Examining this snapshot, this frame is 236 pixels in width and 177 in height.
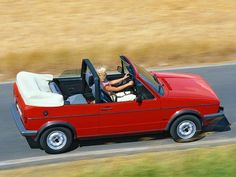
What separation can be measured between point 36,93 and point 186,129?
3.03 m

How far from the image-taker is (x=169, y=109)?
38.2 ft

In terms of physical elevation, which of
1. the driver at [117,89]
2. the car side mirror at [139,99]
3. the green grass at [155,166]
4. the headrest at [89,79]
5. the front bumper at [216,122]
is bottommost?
the green grass at [155,166]

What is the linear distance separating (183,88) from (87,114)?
2.10m

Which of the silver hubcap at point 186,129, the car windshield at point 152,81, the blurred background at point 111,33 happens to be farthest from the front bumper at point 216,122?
the blurred background at point 111,33

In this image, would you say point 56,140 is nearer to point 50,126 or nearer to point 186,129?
point 50,126

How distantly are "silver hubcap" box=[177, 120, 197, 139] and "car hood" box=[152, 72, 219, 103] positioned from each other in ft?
1.77

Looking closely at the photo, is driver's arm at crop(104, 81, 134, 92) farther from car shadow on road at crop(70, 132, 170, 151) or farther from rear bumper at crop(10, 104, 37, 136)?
rear bumper at crop(10, 104, 37, 136)

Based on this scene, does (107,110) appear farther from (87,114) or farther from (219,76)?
(219,76)

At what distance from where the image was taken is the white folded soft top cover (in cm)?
1118

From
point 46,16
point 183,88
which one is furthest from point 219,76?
point 46,16

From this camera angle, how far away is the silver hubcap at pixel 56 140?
11401 mm

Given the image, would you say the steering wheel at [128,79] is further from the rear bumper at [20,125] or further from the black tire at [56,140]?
the rear bumper at [20,125]

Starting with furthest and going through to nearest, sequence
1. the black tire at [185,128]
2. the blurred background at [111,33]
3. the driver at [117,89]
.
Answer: the blurred background at [111,33] < the black tire at [185,128] < the driver at [117,89]

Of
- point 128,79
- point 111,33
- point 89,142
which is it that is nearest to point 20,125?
point 89,142
